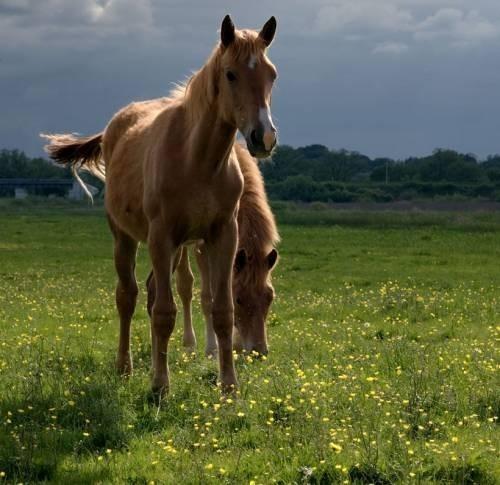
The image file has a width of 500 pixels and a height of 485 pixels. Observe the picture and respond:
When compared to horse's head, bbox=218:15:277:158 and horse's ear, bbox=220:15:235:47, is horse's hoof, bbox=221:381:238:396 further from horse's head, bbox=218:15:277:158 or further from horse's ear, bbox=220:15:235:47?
horse's ear, bbox=220:15:235:47

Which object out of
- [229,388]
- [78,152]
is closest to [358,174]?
[78,152]

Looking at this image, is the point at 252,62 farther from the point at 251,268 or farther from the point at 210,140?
the point at 251,268

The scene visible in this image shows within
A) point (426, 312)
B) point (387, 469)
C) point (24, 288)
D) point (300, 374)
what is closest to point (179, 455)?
point (387, 469)

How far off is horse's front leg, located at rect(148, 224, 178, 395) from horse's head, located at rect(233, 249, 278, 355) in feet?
6.73

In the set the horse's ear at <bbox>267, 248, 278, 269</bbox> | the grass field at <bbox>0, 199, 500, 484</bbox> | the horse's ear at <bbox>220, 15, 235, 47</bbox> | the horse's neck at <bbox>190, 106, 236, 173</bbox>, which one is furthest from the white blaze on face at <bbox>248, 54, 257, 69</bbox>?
the horse's ear at <bbox>267, 248, 278, 269</bbox>

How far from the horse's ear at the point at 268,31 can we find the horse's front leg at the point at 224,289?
1606mm

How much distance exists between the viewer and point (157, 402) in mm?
7434

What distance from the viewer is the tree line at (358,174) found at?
82750mm

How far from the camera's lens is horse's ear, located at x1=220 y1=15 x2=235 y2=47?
Result: 681cm

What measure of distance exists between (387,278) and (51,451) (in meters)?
16.7

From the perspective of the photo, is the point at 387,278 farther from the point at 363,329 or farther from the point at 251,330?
the point at 251,330

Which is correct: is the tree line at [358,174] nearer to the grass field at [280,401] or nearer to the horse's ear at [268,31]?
the grass field at [280,401]

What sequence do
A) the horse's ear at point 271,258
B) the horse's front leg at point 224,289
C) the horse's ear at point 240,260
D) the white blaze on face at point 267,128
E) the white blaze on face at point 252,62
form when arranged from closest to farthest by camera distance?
the white blaze on face at point 267,128, the white blaze on face at point 252,62, the horse's front leg at point 224,289, the horse's ear at point 240,260, the horse's ear at point 271,258

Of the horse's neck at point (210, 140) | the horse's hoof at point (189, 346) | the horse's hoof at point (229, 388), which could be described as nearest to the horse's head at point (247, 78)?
the horse's neck at point (210, 140)
